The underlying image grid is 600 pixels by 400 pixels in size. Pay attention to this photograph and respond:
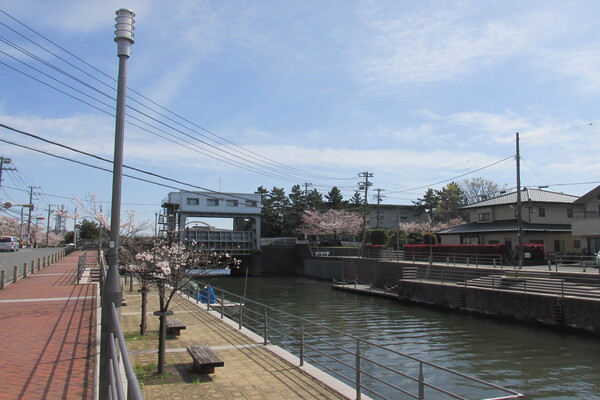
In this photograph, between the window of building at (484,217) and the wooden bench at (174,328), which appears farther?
the window of building at (484,217)

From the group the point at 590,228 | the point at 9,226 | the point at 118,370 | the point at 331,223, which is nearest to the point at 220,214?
the point at 331,223

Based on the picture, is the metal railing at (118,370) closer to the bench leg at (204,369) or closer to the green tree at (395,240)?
the bench leg at (204,369)

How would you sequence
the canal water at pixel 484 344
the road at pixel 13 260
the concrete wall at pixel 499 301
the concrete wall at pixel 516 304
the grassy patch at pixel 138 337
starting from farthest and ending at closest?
the road at pixel 13 260 → the concrete wall at pixel 499 301 → the concrete wall at pixel 516 304 → the canal water at pixel 484 344 → the grassy patch at pixel 138 337

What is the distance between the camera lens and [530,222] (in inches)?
1740

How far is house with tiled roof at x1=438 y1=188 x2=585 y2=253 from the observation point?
4288 centimetres

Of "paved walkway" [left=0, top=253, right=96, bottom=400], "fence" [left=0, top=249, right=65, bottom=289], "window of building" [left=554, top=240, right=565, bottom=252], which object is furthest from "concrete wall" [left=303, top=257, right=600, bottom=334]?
"fence" [left=0, top=249, right=65, bottom=289]

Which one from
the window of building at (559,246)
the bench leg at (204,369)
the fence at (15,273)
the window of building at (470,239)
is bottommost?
the bench leg at (204,369)

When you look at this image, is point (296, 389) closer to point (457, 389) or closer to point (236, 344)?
point (236, 344)

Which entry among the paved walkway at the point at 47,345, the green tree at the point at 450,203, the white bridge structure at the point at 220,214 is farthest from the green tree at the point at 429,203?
the paved walkway at the point at 47,345

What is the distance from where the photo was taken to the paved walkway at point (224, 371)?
26.1ft

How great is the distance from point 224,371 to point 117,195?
4.66 m

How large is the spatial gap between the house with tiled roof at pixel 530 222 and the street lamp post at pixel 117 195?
135 ft

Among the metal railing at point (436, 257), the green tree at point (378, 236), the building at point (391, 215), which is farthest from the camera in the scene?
the building at point (391, 215)

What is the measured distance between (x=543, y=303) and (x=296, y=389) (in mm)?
17738
